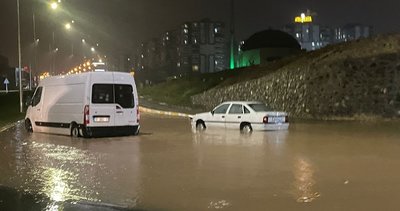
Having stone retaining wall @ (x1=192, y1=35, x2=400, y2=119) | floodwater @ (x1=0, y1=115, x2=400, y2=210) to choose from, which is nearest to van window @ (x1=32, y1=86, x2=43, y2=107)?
floodwater @ (x1=0, y1=115, x2=400, y2=210)

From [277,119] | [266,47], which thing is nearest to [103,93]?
[277,119]

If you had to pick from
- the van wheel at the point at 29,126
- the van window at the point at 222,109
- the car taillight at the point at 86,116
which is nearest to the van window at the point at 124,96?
the car taillight at the point at 86,116

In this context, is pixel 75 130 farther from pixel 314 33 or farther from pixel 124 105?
pixel 314 33

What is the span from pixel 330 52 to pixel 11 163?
22744 mm

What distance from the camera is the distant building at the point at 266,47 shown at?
77875 millimetres

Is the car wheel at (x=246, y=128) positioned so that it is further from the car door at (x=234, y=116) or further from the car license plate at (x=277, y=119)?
the car license plate at (x=277, y=119)

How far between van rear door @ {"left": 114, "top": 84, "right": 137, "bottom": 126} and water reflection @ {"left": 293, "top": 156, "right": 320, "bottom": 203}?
8.03 metres

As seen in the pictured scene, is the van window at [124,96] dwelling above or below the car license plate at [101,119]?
above

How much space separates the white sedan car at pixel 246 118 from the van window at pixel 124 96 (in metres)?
4.69

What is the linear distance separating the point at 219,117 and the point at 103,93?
19.0 ft

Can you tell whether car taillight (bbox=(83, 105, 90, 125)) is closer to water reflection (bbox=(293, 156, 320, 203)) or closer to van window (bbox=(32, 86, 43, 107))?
van window (bbox=(32, 86, 43, 107))

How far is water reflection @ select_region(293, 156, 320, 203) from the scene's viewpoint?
8602 millimetres

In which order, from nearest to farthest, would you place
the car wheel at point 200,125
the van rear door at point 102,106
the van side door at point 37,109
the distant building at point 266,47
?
the van rear door at point 102,106 → the van side door at point 37,109 → the car wheel at point 200,125 → the distant building at point 266,47

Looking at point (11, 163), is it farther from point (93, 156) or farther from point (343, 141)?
point (343, 141)
